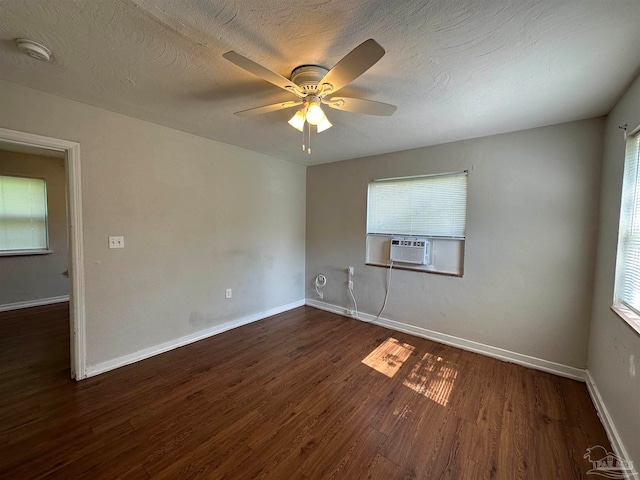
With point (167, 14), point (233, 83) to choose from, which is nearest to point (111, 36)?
point (167, 14)

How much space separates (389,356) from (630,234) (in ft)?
7.06

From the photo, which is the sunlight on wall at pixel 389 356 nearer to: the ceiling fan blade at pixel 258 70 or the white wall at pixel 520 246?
the white wall at pixel 520 246

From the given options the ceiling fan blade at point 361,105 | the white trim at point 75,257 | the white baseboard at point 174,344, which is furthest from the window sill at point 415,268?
the white trim at point 75,257

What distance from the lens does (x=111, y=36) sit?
136cm

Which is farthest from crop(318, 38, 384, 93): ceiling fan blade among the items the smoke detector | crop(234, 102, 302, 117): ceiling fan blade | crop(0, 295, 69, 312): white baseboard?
crop(0, 295, 69, 312): white baseboard

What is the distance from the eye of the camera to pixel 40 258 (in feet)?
13.9

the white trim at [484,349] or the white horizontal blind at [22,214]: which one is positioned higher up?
the white horizontal blind at [22,214]

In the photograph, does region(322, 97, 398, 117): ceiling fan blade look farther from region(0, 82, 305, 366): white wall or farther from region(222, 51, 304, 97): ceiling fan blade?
region(0, 82, 305, 366): white wall

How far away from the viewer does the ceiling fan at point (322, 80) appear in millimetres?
1202

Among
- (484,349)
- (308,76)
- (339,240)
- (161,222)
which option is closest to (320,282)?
(339,240)

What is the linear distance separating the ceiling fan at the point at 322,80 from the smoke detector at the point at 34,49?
1.13m

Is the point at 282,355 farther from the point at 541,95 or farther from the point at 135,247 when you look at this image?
the point at 541,95

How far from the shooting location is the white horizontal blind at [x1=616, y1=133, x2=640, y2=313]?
1632 millimetres

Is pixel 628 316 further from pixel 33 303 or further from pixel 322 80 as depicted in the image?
pixel 33 303
